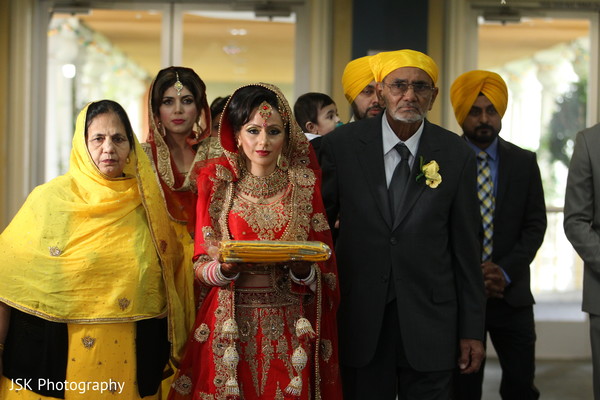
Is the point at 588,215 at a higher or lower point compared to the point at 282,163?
lower

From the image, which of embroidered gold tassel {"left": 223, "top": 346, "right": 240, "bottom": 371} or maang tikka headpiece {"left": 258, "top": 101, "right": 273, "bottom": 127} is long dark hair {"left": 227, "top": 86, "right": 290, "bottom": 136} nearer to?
maang tikka headpiece {"left": 258, "top": 101, "right": 273, "bottom": 127}

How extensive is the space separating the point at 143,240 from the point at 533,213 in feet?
6.74

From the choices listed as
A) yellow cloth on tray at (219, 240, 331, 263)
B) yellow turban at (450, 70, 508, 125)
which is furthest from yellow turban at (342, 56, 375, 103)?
yellow cloth on tray at (219, 240, 331, 263)

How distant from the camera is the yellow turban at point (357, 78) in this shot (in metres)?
4.75

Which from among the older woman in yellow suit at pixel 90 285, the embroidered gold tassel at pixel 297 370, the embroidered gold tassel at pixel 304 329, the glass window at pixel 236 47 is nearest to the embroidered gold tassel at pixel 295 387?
the embroidered gold tassel at pixel 297 370

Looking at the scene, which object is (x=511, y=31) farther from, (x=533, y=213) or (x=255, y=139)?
(x=255, y=139)

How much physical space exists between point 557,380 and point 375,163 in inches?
144

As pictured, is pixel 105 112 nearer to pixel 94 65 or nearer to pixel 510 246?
pixel 510 246

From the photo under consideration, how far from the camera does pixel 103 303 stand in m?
3.51

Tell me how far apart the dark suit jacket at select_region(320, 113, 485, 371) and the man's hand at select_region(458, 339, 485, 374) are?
0.11 ft

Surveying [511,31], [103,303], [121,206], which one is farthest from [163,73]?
[511,31]

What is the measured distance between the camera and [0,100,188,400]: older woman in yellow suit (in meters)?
3.48

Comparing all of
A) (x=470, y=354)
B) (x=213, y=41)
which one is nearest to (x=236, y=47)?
(x=213, y=41)

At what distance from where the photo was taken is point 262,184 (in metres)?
3.45
